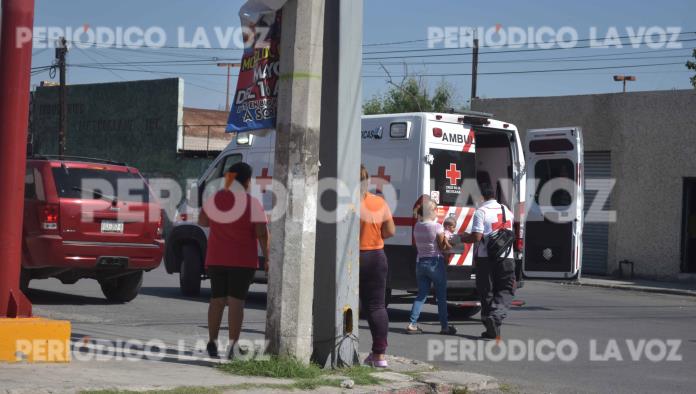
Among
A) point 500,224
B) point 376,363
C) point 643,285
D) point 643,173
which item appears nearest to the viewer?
point 376,363

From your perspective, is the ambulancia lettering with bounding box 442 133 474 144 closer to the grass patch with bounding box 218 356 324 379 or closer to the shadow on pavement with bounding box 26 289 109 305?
the shadow on pavement with bounding box 26 289 109 305

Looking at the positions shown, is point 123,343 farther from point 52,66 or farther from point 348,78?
point 52,66

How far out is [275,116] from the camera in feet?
28.5

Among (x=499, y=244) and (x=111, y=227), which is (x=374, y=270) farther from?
(x=111, y=227)

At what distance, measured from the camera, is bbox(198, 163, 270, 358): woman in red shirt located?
8961 millimetres

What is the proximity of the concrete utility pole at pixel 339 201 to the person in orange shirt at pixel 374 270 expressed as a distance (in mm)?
409

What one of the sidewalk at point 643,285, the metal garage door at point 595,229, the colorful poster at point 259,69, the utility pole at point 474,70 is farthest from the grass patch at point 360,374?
the utility pole at point 474,70

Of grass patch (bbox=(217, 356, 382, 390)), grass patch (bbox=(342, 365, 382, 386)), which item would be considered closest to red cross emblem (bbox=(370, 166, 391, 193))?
grass patch (bbox=(342, 365, 382, 386))

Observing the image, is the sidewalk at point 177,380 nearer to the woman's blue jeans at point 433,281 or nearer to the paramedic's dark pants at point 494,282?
the paramedic's dark pants at point 494,282

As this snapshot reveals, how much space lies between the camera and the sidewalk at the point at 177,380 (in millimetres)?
7113

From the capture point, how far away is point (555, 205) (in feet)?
56.7

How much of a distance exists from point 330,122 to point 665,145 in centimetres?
1947

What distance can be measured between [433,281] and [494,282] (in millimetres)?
781

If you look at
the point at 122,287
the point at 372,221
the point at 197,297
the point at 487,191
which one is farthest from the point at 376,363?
the point at 197,297
